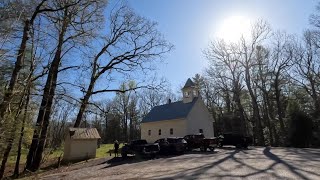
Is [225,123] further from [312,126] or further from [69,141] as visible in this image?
[69,141]

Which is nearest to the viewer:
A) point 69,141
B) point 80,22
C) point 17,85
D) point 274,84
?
point 17,85

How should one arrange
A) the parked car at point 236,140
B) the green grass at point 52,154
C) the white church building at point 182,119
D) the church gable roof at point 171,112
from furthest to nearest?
the church gable roof at point 171,112
the white church building at point 182,119
the parked car at point 236,140
the green grass at point 52,154

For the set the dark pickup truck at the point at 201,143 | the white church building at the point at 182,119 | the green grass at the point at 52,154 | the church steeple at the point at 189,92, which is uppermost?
the church steeple at the point at 189,92

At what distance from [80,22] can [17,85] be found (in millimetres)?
5597

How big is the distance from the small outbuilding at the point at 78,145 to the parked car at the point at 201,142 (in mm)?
11236

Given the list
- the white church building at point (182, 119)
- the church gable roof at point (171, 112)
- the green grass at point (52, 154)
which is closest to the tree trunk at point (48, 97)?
the green grass at point (52, 154)

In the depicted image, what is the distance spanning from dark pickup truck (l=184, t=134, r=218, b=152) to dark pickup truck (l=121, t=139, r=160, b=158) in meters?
4.65

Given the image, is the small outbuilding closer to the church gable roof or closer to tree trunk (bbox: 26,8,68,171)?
the church gable roof

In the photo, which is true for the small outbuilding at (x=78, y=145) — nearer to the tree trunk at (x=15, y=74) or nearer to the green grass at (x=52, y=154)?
the green grass at (x=52, y=154)

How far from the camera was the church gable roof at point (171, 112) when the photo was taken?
40.3 m

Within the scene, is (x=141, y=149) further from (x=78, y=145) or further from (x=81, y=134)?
(x=78, y=145)

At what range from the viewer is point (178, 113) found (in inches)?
1609

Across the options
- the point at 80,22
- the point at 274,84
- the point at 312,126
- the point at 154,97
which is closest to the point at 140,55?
the point at 80,22

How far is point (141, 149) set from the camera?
26.8m
